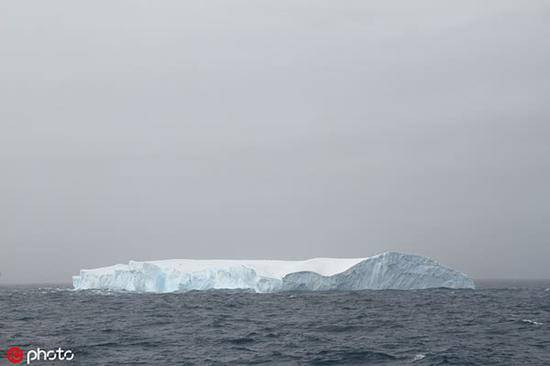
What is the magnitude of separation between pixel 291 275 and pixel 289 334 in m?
29.0

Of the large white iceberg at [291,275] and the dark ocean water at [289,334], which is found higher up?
the large white iceberg at [291,275]

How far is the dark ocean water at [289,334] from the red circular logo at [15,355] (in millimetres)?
339

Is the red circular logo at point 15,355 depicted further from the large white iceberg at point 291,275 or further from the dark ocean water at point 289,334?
the large white iceberg at point 291,275

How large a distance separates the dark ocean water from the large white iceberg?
14599mm

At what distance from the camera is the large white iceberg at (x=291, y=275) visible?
51594 millimetres

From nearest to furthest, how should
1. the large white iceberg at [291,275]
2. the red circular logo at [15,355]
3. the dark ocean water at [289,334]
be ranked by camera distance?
1. the red circular logo at [15,355]
2. the dark ocean water at [289,334]
3. the large white iceberg at [291,275]

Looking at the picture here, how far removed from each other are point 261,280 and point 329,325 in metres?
27.3

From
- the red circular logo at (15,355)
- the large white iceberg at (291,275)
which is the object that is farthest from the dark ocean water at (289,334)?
the large white iceberg at (291,275)

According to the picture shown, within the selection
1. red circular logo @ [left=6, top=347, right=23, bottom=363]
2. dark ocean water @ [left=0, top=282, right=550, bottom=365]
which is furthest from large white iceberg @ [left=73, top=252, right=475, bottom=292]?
red circular logo @ [left=6, top=347, right=23, bottom=363]

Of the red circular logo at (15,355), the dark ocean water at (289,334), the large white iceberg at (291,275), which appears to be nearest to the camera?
the red circular logo at (15,355)

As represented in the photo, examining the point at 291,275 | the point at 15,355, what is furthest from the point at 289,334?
the point at 291,275

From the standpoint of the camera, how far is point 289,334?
23.3 metres

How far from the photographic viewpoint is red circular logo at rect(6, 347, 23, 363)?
16.6 m

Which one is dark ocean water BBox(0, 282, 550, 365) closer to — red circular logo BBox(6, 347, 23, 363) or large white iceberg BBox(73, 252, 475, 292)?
red circular logo BBox(6, 347, 23, 363)
